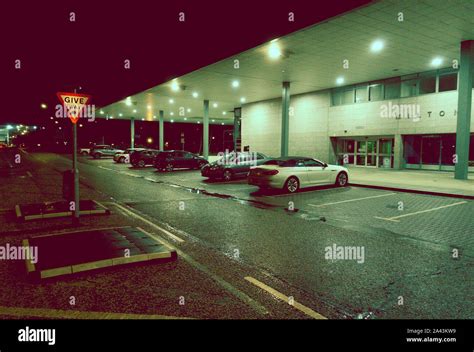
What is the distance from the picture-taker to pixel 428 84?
2395 cm

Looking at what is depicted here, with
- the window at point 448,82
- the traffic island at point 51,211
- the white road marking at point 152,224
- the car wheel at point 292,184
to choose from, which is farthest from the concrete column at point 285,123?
the traffic island at point 51,211

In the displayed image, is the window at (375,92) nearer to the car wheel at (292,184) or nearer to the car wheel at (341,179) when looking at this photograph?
the car wheel at (341,179)

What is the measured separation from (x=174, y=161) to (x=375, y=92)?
16.2 meters

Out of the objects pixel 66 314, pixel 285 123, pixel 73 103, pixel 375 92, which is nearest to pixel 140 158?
pixel 285 123

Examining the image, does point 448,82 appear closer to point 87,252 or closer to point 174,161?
point 174,161

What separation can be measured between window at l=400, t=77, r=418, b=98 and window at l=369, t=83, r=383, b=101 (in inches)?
65.0

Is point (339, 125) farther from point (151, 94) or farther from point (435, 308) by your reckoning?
point (435, 308)

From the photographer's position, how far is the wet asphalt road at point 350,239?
4.58 m

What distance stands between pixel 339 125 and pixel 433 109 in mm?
7782

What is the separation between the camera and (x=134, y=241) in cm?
665

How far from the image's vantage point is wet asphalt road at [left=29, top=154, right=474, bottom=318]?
180 inches

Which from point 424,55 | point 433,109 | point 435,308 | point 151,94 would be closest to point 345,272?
point 435,308

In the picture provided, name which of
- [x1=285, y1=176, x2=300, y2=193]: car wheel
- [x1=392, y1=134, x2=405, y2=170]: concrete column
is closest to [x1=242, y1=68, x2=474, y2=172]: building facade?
[x1=392, y1=134, x2=405, y2=170]: concrete column

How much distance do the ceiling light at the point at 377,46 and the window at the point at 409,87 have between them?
755cm
